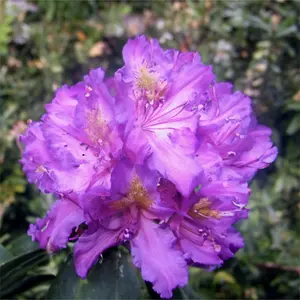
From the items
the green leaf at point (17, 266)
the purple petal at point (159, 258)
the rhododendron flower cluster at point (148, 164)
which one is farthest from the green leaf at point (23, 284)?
the purple petal at point (159, 258)

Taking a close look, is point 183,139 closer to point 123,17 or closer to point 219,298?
point 219,298

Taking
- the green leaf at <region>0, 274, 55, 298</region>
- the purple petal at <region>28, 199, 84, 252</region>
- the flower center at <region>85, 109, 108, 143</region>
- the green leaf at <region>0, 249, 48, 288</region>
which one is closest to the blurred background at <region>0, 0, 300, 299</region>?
the green leaf at <region>0, 274, 55, 298</region>

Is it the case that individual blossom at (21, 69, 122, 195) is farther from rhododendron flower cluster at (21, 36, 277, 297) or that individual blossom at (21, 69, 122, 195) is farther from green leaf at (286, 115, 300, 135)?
green leaf at (286, 115, 300, 135)

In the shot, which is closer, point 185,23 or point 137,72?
point 137,72

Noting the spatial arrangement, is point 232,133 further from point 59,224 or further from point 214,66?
point 214,66

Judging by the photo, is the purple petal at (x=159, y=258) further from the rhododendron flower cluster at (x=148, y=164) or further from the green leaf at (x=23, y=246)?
the green leaf at (x=23, y=246)

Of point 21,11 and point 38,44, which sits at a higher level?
point 21,11

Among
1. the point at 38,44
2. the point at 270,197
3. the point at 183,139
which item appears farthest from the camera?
the point at 38,44

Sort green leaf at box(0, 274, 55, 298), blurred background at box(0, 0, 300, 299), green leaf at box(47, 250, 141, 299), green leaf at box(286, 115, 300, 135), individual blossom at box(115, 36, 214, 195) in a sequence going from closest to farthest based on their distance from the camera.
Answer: individual blossom at box(115, 36, 214, 195) → green leaf at box(47, 250, 141, 299) → green leaf at box(0, 274, 55, 298) → blurred background at box(0, 0, 300, 299) → green leaf at box(286, 115, 300, 135)

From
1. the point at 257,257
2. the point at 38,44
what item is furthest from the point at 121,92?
the point at 38,44
